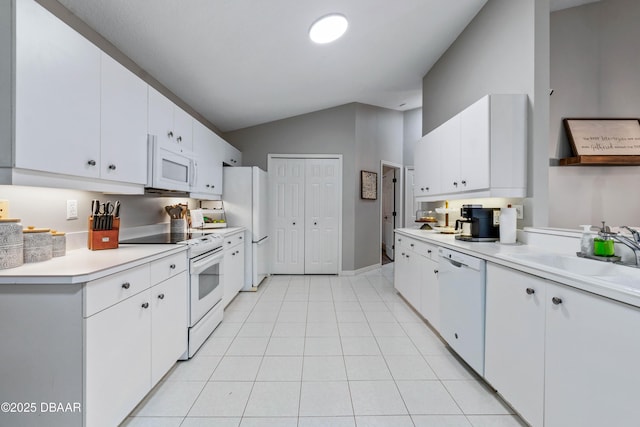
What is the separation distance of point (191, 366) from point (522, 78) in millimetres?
3386

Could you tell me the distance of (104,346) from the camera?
4.20 ft

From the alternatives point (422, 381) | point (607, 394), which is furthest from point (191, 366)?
point (607, 394)

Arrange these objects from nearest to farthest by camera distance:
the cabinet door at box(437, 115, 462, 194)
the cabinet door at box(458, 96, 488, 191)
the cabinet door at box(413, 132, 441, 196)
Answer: the cabinet door at box(458, 96, 488, 191), the cabinet door at box(437, 115, 462, 194), the cabinet door at box(413, 132, 441, 196)

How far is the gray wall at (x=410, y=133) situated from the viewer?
588 cm

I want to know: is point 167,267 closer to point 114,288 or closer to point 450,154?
point 114,288

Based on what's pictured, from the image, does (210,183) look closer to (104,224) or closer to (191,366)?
(104,224)

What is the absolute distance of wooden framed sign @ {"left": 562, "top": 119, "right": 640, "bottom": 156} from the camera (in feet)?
8.43

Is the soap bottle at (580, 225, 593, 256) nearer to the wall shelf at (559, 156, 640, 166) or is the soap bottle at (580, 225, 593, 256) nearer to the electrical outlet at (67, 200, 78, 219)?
the wall shelf at (559, 156, 640, 166)

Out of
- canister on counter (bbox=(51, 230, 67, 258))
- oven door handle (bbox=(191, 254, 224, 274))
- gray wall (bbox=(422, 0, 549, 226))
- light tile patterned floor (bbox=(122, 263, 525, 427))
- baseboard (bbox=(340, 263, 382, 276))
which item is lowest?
light tile patterned floor (bbox=(122, 263, 525, 427))

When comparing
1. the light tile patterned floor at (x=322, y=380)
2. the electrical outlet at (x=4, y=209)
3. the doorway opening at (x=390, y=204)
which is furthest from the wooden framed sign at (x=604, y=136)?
the electrical outlet at (x=4, y=209)

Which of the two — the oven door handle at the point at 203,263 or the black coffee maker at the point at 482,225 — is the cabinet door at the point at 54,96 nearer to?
the oven door handle at the point at 203,263

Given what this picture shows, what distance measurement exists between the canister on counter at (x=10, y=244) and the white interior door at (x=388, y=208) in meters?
5.62

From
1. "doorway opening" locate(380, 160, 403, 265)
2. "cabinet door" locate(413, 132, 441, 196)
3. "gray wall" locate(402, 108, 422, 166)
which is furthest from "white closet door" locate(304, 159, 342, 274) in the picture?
"gray wall" locate(402, 108, 422, 166)

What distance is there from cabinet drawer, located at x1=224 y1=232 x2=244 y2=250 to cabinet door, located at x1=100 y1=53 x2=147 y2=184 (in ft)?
4.16
